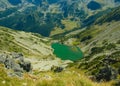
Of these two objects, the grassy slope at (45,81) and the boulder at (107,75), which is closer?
the grassy slope at (45,81)

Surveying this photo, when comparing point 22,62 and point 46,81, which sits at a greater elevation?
point 22,62

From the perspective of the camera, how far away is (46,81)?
19969 mm

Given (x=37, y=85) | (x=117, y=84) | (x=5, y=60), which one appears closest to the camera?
(x=37, y=85)

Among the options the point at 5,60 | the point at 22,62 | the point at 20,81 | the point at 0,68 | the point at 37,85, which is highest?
the point at 22,62

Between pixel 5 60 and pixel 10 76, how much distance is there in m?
8.06

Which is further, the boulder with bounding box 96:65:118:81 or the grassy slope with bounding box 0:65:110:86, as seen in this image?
the boulder with bounding box 96:65:118:81

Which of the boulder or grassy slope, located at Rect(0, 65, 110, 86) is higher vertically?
the boulder

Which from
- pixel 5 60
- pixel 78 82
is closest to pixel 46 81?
pixel 78 82

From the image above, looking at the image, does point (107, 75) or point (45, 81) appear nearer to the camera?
point (45, 81)

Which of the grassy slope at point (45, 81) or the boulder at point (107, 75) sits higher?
the boulder at point (107, 75)

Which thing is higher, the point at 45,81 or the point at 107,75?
the point at 107,75

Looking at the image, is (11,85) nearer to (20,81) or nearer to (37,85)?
(20,81)

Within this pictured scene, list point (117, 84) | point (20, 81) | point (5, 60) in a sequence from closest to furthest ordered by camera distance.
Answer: point (20, 81)
point (117, 84)
point (5, 60)

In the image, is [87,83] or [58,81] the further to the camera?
[87,83]
